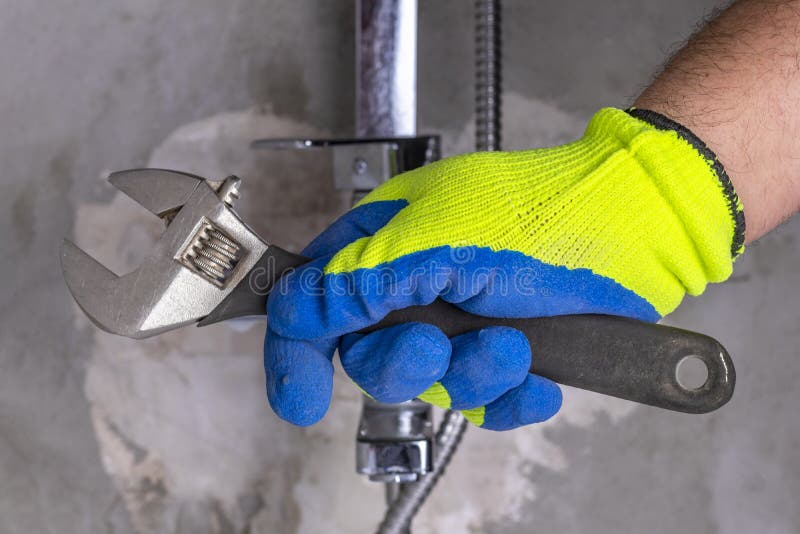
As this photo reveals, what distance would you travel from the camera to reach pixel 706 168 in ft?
1.86

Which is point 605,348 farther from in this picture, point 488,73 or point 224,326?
point 224,326

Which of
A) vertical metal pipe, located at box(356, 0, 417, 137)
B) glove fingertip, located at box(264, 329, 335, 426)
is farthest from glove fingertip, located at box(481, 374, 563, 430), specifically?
vertical metal pipe, located at box(356, 0, 417, 137)

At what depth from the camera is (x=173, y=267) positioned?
59 cm

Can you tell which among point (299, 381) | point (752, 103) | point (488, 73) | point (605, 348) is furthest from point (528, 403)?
point (488, 73)

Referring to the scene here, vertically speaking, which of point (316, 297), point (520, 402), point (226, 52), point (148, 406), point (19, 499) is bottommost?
point (19, 499)

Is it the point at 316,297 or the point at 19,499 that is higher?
the point at 316,297

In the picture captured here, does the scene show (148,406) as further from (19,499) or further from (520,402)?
(520,402)

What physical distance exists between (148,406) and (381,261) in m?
0.60

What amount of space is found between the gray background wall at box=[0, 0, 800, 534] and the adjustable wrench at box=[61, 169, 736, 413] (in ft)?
1.26

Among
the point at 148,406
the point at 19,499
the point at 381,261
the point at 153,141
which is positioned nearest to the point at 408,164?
the point at 381,261

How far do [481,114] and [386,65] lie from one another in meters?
0.13

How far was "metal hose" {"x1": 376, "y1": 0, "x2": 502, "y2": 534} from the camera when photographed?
2.86 feet

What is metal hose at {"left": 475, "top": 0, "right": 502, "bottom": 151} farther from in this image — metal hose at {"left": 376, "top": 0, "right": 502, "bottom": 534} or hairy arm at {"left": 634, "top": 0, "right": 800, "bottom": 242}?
hairy arm at {"left": 634, "top": 0, "right": 800, "bottom": 242}

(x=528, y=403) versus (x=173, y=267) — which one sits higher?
(x=173, y=267)
